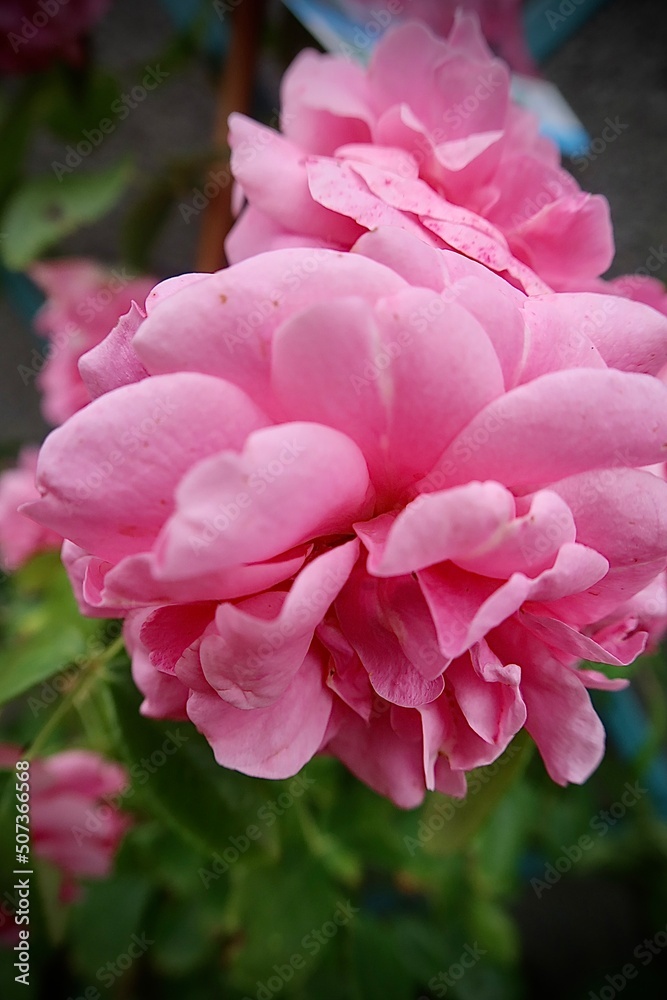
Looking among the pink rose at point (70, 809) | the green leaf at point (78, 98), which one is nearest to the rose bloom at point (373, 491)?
the pink rose at point (70, 809)

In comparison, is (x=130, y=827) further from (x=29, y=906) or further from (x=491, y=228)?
(x=491, y=228)

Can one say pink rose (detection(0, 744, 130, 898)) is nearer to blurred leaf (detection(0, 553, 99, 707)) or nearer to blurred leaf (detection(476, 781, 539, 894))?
blurred leaf (detection(0, 553, 99, 707))

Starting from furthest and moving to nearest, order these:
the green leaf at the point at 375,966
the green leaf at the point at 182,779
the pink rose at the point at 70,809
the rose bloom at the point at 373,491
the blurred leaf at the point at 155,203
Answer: the blurred leaf at the point at 155,203, the green leaf at the point at 375,966, the pink rose at the point at 70,809, the green leaf at the point at 182,779, the rose bloom at the point at 373,491

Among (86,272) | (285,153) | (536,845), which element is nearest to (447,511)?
(285,153)

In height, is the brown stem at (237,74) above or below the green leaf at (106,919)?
above

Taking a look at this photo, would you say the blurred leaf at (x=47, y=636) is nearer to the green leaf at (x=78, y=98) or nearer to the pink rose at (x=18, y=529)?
the pink rose at (x=18, y=529)

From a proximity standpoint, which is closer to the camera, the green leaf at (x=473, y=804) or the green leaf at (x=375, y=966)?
the green leaf at (x=473, y=804)

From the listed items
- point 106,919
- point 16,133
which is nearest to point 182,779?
point 106,919
